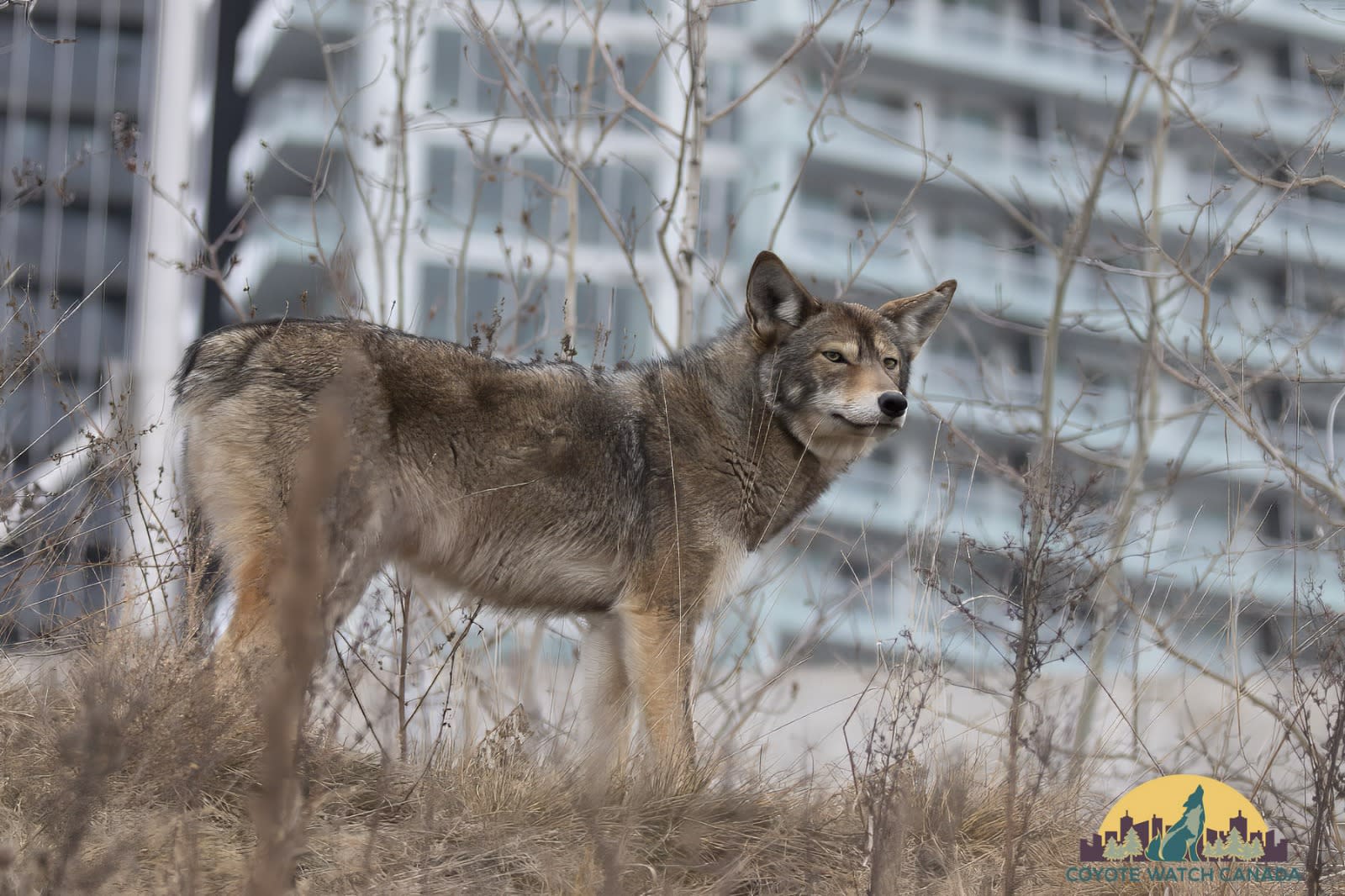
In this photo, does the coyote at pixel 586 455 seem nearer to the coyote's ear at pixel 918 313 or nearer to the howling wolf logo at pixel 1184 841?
the coyote's ear at pixel 918 313

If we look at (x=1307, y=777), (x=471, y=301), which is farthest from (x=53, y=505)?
(x=471, y=301)

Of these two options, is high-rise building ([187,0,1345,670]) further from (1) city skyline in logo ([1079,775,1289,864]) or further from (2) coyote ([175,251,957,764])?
(1) city skyline in logo ([1079,775,1289,864])

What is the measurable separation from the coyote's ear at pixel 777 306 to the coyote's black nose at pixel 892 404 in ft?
2.10

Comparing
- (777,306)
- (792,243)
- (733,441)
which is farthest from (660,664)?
(792,243)

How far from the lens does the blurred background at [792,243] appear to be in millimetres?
5891

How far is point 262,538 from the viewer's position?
4.96m

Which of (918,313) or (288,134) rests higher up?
(288,134)

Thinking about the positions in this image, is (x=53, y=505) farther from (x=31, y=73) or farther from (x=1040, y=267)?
(x=31, y=73)

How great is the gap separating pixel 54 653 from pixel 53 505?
1058 mm

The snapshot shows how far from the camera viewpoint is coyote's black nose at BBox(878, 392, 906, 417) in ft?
19.0

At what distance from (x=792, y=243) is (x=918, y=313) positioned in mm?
34457

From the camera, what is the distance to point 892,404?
5.81 metres

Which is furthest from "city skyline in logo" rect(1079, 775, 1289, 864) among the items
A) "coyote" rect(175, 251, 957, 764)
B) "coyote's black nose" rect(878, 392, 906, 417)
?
"coyote's black nose" rect(878, 392, 906, 417)

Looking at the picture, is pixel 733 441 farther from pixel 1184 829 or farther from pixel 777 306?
pixel 1184 829
